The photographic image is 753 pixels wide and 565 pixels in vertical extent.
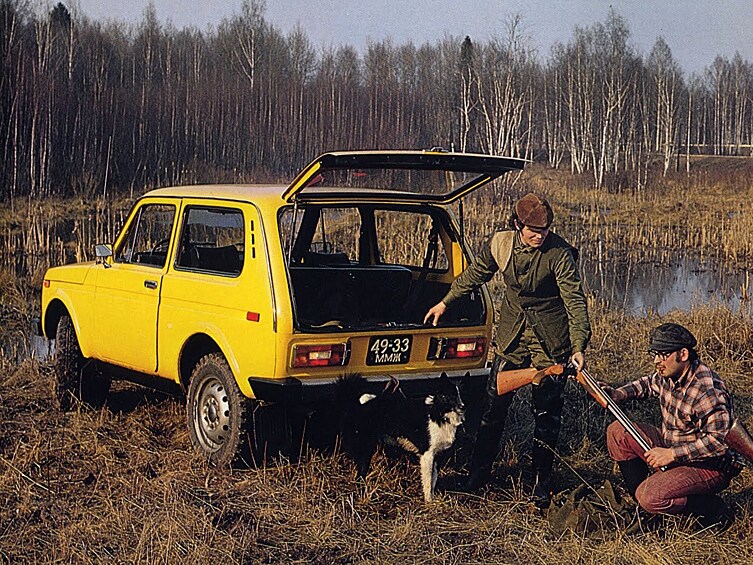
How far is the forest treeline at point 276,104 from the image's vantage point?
99.2 feet

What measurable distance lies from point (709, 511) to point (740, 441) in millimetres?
430

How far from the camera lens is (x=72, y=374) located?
787 cm

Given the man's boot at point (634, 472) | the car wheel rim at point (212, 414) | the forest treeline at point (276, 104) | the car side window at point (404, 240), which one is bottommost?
the man's boot at point (634, 472)

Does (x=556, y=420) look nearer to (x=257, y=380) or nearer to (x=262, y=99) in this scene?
(x=257, y=380)

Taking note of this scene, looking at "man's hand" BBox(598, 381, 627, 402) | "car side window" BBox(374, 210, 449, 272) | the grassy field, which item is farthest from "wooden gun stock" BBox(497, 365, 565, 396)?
"car side window" BBox(374, 210, 449, 272)

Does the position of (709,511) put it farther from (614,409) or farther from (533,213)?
(533,213)

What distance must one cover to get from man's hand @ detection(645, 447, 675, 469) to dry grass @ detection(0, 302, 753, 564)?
1.14ft

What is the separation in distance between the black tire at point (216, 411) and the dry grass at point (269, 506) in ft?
0.45

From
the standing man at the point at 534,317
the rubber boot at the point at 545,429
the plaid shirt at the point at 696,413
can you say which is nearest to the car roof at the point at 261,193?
the standing man at the point at 534,317

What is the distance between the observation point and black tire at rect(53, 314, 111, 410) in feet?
25.8

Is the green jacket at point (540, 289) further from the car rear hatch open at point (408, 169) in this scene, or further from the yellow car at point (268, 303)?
the car rear hatch open at point (408, 169)

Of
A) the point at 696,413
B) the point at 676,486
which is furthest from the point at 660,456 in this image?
the point at 696,413

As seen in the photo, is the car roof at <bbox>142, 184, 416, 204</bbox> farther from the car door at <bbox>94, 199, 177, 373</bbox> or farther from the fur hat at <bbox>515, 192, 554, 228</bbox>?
the fur hat at <bbox>515, 192, 554, 228</bbox>

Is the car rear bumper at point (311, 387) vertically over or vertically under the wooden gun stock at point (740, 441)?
over
